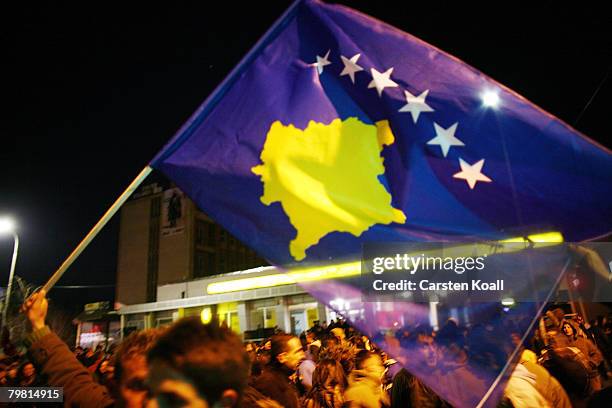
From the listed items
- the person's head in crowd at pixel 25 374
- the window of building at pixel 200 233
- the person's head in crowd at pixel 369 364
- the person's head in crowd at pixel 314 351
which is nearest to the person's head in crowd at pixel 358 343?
the person's head in crowd at pixel 314 351

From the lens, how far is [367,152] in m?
3.86

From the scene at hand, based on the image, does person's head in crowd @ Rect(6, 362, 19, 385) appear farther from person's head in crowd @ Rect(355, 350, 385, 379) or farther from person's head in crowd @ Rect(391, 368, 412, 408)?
person's head in crowd @ Rect(391, 368, 412, 408)

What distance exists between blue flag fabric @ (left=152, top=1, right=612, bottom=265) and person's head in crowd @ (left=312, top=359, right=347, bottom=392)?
9.15 ft

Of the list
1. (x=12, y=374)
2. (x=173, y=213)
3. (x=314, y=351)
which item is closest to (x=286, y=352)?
(x=314, y=351)

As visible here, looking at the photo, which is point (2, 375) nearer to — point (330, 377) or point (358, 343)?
point (358, 343)

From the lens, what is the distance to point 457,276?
10.7 ft

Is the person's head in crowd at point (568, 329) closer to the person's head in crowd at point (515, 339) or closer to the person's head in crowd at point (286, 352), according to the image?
the person's head in crowd at point (286, 352)

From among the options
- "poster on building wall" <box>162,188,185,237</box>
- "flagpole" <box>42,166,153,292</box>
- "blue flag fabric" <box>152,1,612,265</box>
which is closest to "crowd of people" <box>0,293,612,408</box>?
"flagpole" <box>42,166,153,292</box>

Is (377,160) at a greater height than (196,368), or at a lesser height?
greater

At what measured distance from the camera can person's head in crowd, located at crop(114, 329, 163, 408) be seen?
8.23ft

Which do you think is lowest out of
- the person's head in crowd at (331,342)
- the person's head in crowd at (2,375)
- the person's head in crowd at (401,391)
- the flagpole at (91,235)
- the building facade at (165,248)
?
the person's head in crowd at (401,391)

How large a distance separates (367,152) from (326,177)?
15.5 inches

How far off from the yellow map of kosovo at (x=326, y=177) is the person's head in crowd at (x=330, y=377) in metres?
2.82

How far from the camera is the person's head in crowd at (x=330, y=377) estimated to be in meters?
5.76
